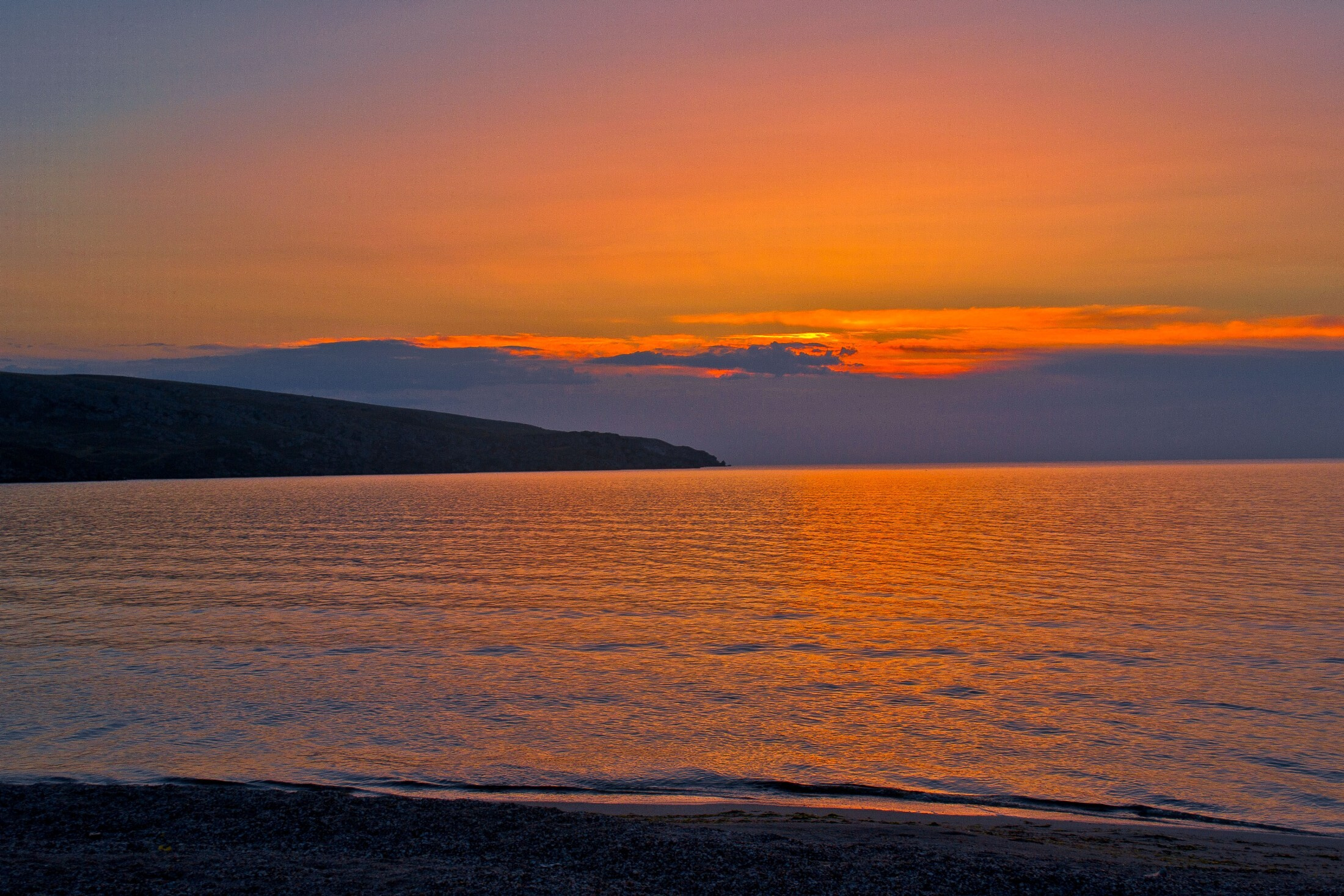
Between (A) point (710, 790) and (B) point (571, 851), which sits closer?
(B) point (571, 851)

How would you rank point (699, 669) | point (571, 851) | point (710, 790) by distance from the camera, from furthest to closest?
1. point (699, 669)
2. point (710, 790)
3. point (571, 851)

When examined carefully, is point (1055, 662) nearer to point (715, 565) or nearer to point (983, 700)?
point (983, 700)

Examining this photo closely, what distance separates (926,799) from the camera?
16609mm

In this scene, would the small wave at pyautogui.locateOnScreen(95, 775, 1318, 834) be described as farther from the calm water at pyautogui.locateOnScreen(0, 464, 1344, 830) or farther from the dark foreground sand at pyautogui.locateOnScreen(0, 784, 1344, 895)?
the dark foreground sand at pyautogui.locateOnScreen(0, 784, 1344, 895)

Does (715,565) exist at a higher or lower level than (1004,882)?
lower

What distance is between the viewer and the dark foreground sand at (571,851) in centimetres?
1179

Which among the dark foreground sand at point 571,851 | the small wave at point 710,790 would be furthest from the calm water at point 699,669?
the dark foreground sand at point 571,851

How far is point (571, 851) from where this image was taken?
13.2 metres

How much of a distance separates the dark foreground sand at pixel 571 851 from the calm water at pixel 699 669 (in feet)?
7.08

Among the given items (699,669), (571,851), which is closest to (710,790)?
(571,851)

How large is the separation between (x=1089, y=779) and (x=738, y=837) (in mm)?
7856

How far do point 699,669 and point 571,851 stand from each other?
542 inches

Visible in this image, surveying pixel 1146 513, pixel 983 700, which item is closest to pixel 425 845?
pixel 983 700

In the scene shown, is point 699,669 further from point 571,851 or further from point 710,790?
point 571,851
